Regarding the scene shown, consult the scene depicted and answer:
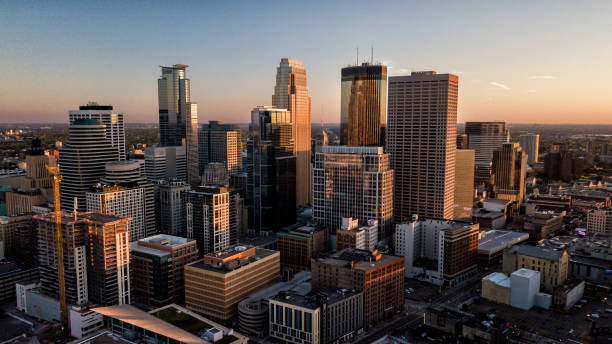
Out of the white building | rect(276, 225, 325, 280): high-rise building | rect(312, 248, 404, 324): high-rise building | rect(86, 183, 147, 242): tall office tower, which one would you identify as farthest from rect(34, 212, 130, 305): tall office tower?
the white building

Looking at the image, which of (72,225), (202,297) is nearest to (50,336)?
(72,225)

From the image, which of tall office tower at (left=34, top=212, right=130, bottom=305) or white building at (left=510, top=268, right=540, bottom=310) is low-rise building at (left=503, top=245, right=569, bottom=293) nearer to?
white building at (left=510, top=268, right=540, bottom=310)

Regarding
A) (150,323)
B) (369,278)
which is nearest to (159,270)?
(150,323)

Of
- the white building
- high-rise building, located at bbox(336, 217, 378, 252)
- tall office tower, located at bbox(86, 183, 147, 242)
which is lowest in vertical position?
the white building

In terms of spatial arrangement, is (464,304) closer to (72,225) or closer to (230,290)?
(230,290)

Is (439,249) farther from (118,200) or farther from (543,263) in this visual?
(118,200)

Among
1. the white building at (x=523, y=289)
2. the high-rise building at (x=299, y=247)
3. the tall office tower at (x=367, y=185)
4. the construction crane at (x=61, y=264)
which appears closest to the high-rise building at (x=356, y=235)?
the tall office tower at (x=367, y=185)

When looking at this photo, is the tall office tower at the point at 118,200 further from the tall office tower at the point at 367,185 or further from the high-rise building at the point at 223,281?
the tall office tower at the point at 367,185
